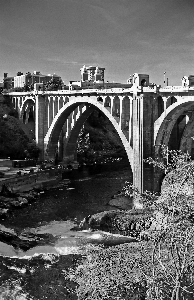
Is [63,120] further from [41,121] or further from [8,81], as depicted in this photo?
[8,81]

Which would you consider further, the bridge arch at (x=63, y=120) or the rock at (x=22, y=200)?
the bridge arch at (x=63, y=120)

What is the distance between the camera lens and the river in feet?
77.1

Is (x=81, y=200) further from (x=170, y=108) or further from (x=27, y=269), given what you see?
(x=27, y=269)

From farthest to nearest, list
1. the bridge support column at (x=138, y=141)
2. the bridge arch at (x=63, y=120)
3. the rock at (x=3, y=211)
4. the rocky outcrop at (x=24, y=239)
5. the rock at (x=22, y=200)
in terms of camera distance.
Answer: the bridge arch at (x=63, y=120) < the rock at (x=22, y=200) < the bridge support column at (x=138, y=141) < the rock at (x=3, y=211) < the rocky outcrop at (x=24, y=239)

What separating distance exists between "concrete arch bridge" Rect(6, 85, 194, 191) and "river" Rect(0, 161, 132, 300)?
→ 8052 millimetres

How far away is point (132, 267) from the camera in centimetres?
1722

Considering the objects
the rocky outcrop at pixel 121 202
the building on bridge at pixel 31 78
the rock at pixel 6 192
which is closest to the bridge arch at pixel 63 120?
the rocky outcrop at pixel 121 202

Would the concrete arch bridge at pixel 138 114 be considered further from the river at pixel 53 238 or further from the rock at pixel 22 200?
the rock at pixel 22 200

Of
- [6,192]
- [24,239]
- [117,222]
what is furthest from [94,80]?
[24,239]

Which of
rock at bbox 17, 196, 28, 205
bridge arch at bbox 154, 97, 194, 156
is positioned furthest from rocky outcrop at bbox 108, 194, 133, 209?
rock at bbox 17, 196, 28, 205

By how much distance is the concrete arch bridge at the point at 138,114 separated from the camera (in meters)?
40.2

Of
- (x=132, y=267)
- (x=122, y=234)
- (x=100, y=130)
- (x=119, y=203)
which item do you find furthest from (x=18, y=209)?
(x=100, y=130)

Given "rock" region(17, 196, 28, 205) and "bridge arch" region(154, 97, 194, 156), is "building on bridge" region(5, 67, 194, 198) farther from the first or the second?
"rock" region(17, 196, 28, 205)

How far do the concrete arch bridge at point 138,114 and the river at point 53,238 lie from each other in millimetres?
8052
